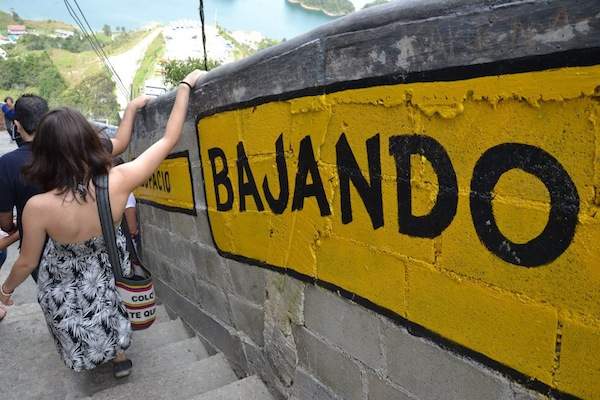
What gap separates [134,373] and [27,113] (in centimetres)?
176

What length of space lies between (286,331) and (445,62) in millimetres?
1510

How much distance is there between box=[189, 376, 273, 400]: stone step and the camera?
2322 mm

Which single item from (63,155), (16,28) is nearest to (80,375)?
(63,155)

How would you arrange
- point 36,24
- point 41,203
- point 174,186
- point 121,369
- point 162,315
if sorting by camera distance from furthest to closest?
point 36,24 < point 162,315 < point 174,186 < point 121,369 < point 41,203

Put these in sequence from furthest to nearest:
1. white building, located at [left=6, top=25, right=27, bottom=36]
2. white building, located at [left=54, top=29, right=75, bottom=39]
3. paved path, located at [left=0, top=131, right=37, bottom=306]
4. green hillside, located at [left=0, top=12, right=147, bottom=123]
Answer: white building, located at [left=54, top=29, right=75, bottom=39] < white building, located at [left=6, top=25, right=27, bottom=36] < green hillside, located at [left=0, top=12, right=147, bottom=123] < paved path, located at [left=0, top=131, right=37, bottom=306]

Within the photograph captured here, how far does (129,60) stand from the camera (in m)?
117

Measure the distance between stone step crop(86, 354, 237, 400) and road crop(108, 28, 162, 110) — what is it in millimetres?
104926

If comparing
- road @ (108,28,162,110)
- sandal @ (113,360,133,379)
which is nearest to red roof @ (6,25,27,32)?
road @ (108,28,162,110)

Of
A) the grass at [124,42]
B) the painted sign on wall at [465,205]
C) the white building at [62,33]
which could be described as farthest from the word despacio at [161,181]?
the white building at [62,33]

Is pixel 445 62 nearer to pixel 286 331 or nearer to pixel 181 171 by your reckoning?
pixel 286 331

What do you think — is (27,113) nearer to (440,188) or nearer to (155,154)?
(155,154)

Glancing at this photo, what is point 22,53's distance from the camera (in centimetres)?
12694

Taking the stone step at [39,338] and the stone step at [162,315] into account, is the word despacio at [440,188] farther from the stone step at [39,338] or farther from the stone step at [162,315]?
the stone step at [162,315]

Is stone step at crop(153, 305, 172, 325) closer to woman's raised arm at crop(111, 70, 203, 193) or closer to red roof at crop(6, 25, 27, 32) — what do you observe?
woman's raised arm at crop(111, 70, 203, 193)
